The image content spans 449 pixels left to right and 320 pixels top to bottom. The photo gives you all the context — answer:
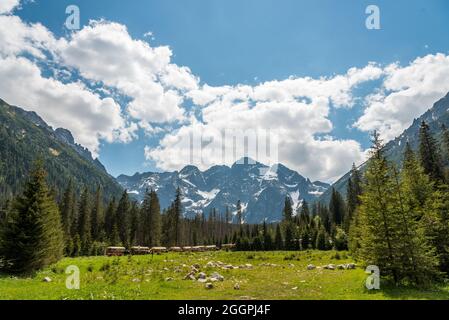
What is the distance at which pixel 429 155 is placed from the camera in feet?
171

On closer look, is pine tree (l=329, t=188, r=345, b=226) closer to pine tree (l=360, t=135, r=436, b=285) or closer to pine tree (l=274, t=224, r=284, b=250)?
pine tree (l=274, t=224, r=284, b=250)

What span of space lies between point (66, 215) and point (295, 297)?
274 feet

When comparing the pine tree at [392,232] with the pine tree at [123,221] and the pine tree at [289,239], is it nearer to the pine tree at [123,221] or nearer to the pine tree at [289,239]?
the pine tree at [289,239]

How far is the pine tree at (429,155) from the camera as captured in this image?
51.2 m

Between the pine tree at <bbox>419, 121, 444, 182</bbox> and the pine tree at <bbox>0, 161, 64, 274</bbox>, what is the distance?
53.6 m

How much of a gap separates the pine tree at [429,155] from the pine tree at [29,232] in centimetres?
5359

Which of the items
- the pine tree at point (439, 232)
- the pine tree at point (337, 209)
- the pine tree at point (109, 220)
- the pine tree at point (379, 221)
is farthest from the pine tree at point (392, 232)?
the pine tree at point (337, 209)

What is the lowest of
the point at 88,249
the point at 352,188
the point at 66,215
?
the point at 88,249

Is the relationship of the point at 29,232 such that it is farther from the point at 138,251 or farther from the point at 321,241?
the point at 321,241

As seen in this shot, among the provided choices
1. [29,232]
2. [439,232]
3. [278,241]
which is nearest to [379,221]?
[439,232]

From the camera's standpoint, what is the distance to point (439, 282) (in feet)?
76.6
